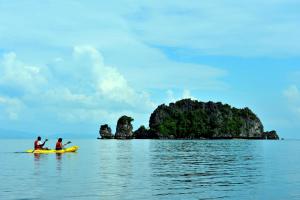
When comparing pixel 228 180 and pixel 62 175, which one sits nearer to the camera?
pixel 228 180

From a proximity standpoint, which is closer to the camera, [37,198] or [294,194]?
[37,198]

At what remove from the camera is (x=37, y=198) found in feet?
94.4

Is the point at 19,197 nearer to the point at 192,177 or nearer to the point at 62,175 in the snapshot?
the point at 62,175

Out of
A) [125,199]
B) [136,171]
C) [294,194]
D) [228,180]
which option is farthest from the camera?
[136,171]

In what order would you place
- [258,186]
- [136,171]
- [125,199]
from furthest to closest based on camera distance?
[136,171], [258,186], [125,199]

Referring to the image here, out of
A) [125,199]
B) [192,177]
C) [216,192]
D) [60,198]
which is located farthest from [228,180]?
[60,198]

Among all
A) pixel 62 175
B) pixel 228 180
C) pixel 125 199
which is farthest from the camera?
pixel 62 175

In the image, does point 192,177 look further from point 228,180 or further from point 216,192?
point 216,192

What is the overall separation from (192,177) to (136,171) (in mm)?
7364

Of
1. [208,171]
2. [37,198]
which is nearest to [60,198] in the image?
[37,198]

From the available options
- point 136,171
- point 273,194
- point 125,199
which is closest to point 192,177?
point 136,171

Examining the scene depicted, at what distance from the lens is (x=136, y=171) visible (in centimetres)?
4609

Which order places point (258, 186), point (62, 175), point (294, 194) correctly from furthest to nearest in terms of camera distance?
1. point (62, 175)
2. point (258, 186)
3. point (294, 194)

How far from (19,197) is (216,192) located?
13047mm
